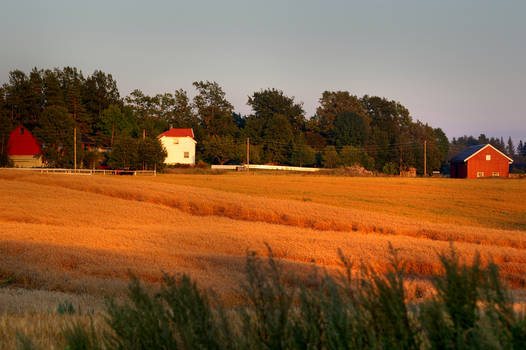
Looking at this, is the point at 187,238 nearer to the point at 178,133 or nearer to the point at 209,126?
the point at 178,133

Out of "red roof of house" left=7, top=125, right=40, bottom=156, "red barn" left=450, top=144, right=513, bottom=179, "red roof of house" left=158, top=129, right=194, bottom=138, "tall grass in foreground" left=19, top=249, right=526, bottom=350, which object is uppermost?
"red roof of house" left=158, top=129, right=194, bottom=138

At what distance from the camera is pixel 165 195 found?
2855cm

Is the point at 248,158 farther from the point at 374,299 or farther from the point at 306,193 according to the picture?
the point at 374,299

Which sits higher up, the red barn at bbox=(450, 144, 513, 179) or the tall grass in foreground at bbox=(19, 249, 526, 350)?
the red barn at bbox=(450, 144, 513, 179)

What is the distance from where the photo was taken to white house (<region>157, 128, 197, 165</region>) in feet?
305

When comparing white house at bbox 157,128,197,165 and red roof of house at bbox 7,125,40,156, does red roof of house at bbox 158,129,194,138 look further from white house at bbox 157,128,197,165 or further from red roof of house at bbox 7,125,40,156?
red roof of house at bbox 7,125,40,156

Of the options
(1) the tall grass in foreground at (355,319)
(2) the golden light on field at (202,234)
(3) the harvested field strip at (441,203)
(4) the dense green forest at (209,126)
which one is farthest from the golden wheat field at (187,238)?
(4) the dense green forest at (209,126)

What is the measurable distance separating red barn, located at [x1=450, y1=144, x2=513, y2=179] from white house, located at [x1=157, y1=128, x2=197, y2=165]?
50.2 metres

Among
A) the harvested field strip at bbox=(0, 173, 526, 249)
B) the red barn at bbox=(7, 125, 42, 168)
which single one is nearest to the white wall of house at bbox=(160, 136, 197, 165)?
the red barn at bbox=(7, 125, 42, 168)

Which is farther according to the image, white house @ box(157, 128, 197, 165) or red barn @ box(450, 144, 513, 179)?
white house @ box(157, 128, 197, 165)

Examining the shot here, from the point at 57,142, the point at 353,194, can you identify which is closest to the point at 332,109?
the point at 57,142

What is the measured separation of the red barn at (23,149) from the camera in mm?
81875

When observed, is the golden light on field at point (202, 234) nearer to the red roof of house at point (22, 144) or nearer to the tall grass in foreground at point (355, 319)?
the tall grass in foreground at point (355, 319)

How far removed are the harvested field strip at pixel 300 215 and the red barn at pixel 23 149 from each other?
54.7 metres
